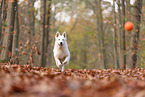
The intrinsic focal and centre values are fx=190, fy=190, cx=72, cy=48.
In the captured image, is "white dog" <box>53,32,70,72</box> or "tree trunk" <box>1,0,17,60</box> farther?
"tree trunk" <box>1,0,17,60</box>

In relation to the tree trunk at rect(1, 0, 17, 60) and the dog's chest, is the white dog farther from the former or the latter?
the tree trunk at rect(1, 0, 17, 60)

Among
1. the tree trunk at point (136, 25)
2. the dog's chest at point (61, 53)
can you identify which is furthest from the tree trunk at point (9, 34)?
the tree trunk at point (136, 25)

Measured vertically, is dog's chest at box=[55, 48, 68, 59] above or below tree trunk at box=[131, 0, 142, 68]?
below

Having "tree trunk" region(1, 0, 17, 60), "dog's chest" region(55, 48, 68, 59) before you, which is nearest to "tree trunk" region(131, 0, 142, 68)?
"dog's chest" region(55, 48, 68, 59)

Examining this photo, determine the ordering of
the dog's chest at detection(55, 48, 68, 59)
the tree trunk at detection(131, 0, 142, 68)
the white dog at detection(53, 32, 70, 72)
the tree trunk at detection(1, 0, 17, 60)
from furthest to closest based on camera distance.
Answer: the tree trunk at detection(131, 0, 142, 68)
the tree trunk at detection(1, 0, 17, 60)
the dog's chest at detection(55, 48, 68, 59)
the white dog at detection(53, 32, 70, 72)

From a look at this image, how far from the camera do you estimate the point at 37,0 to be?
15.6m

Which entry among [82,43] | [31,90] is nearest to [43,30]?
[31,90]

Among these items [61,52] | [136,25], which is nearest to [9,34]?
[61,52]

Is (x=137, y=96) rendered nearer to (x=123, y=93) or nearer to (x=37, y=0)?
(x=123, y=93)

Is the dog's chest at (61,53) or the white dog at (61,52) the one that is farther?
the dog's chest at (61,53)

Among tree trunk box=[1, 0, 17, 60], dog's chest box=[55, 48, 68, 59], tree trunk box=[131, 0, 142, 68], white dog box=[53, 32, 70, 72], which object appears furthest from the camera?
tree trunk box=[131, 0, 142, 68]

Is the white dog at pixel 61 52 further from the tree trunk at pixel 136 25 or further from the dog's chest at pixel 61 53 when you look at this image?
the tree trunk at pixel 136 25

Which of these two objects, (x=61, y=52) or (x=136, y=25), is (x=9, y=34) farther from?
(x=136, y=25)

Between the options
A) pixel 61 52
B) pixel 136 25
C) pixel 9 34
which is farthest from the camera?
pixel 136 25
